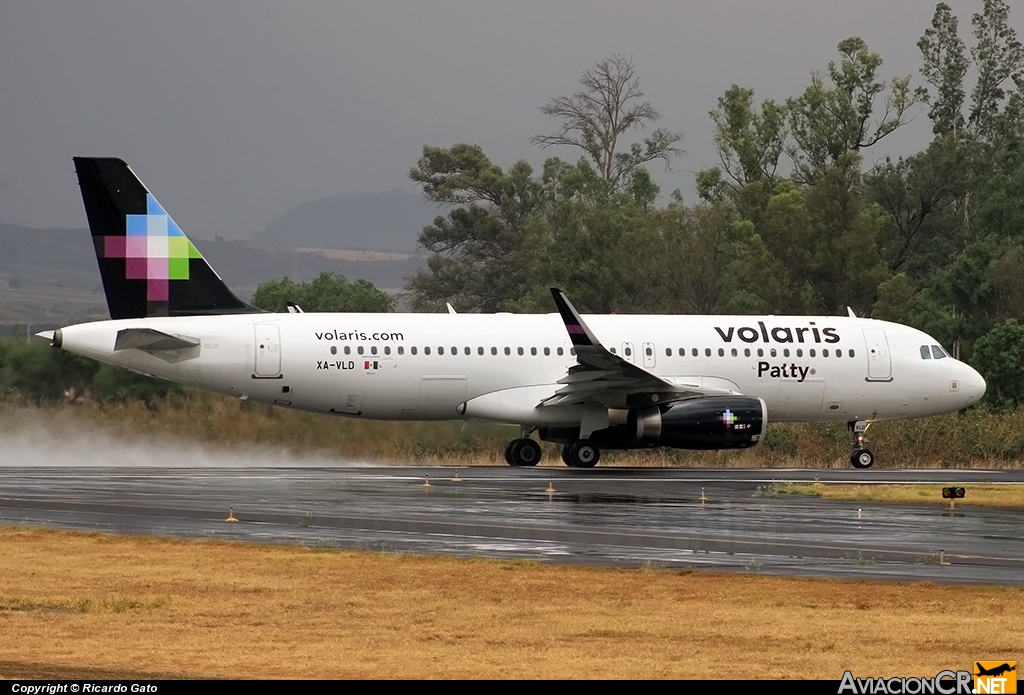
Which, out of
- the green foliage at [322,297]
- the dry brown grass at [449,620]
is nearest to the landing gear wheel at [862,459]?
the dry brown grass at [449,620]

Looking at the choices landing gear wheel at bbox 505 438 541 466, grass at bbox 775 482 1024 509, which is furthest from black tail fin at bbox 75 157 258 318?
grass at bbox 775 482 1024 509

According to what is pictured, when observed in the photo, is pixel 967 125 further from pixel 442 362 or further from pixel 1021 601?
pixel 1021 601

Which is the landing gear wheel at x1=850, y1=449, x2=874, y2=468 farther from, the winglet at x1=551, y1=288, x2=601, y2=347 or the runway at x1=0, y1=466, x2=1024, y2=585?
the winglet at x1=551, y1=288, x2=601, y2=347

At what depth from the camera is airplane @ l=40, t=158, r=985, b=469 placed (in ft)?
102

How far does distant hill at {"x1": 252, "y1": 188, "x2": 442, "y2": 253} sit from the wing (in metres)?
89.6

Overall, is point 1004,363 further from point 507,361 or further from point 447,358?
point 447,358

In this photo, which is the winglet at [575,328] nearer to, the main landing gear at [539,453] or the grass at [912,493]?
the main landing gear at [539,453]

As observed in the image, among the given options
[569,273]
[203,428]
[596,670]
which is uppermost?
[569,273]

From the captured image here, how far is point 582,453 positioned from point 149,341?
880cm

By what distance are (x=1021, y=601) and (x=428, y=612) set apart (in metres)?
4.96

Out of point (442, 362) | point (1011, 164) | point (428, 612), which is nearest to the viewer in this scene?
point (428, 612)

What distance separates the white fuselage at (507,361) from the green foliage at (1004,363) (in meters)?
7.78

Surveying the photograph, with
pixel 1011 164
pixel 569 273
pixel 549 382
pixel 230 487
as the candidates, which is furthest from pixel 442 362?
pixel 1011 164

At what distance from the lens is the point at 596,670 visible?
10.2m
